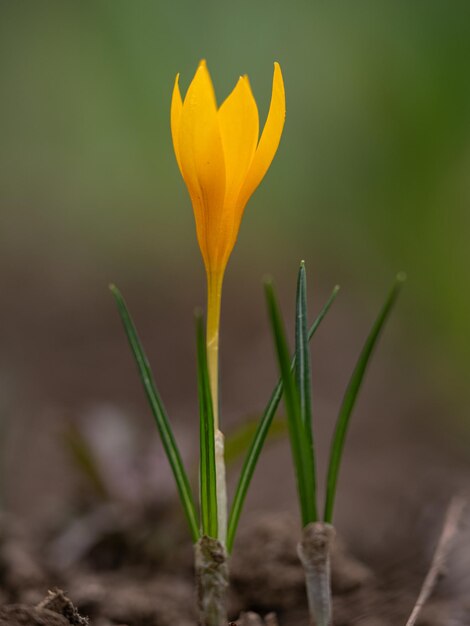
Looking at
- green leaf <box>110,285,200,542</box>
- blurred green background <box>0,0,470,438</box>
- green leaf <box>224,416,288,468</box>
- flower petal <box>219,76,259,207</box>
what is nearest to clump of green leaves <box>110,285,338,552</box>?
green leaf <box>110,285,200,542</box>

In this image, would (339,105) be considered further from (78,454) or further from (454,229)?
(78,454)

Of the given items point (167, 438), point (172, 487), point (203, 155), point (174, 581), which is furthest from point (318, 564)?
point (172, 487)

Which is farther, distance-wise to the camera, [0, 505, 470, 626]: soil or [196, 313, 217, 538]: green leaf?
[0, 505, 470, 626]: soil

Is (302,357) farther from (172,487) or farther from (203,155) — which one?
(172,487)

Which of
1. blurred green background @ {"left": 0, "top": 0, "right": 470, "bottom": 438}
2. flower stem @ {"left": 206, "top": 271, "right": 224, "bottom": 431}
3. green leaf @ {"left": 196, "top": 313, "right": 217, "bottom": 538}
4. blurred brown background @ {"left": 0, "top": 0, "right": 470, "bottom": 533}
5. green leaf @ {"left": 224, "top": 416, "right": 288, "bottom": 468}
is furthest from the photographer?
blurred green background @ {"left": 0, "top": 0, "right": 470, "bottom": 438}

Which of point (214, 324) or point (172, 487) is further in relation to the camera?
point (172, 487)

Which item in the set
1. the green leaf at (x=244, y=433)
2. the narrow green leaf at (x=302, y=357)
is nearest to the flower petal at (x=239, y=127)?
the narrow green leaf at (x=302, y=357)

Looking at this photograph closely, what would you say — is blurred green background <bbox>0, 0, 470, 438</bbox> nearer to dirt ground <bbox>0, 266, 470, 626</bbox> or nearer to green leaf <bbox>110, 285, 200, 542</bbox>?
dirt ground <bbox>0, 266, 470, 626</bbox>
